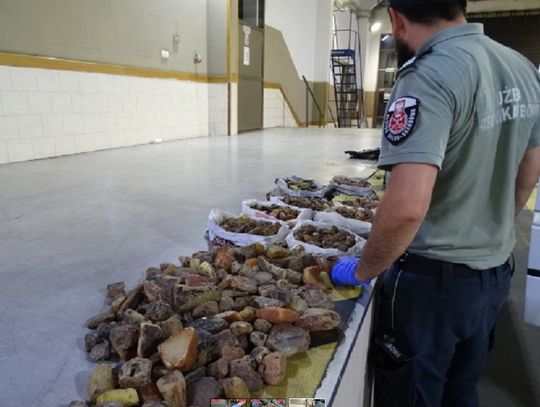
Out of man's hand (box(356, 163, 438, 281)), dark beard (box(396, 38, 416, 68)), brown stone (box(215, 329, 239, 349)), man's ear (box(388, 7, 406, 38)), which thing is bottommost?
brown stone (box(215, 329, 239, 349))

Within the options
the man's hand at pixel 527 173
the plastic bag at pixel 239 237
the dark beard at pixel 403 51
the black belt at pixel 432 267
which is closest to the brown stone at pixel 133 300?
the plastic bag at pixel 239 237

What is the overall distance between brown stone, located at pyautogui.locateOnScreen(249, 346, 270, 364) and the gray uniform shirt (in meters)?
0.51

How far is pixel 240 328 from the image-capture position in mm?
1152

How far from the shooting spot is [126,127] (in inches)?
223

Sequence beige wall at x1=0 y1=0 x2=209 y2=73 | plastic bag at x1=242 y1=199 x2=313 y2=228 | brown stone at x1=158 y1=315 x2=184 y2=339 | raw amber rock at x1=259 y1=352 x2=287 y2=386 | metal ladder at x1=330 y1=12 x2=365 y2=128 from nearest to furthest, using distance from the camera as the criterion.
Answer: raw amber rock at x1=259 y1=352 x2=287 y2=386 < brown stone at x1=158 y1=315 x2=184 y2=339 < plastic bag at x1=242 y1=199 x2=313 y2=228 < beige wall at x1=0 y1=0 x2=209 y2=73 < metal ladder at x1=330 y1=12 x2=365 y2=128

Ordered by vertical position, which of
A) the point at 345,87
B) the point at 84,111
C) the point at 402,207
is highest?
the point at 345,87

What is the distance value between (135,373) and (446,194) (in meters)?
0.90

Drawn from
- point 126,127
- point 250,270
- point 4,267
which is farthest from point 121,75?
point 250,270

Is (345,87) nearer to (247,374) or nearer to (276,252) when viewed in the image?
(276,252)

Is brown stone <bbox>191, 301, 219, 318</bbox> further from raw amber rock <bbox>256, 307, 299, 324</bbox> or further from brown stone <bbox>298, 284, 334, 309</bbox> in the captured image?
brown stone <bbox>298, 284, 334, 309</bbox>

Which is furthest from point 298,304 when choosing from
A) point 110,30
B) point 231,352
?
point 110,30

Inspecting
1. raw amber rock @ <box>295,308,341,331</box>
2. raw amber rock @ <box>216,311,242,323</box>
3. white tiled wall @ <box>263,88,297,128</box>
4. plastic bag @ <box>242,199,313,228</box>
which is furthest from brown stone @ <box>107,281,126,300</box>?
white tiled wall @ <box>263,88,297,128</box>

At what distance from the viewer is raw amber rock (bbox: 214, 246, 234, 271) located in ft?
5.23

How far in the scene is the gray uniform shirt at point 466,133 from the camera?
0.94 meters
